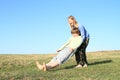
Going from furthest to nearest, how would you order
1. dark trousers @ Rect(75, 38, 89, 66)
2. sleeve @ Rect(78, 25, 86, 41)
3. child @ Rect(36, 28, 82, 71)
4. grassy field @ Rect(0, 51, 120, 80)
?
dark trousers @ Rect(75, 38, 89, 66), sleeve @ Rect(78, 25, 86, 41), child @ Rect(36, 28, 82, 71), grassy field @ Rect(0, 51, 120, 80)

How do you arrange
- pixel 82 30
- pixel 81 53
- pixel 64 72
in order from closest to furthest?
pixel 64 72, pixel 82 30, pixel 81 53

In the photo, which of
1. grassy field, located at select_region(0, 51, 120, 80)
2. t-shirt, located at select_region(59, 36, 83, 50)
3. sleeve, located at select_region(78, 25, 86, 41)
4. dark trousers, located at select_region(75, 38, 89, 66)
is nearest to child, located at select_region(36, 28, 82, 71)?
t-shirt, located at select_region(59, 36, 83, 50)

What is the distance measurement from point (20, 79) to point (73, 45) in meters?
5.83

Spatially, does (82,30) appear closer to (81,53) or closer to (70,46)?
(70,46)

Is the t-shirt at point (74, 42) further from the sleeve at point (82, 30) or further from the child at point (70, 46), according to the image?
the sleeve at point (82, 30)

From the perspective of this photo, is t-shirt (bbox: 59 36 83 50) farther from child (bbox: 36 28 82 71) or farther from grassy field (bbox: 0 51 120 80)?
grassy field (bbox: 0 51 120 80)

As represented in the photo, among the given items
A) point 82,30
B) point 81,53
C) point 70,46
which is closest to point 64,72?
point 70,46

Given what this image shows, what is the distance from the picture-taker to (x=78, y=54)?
60.7ft

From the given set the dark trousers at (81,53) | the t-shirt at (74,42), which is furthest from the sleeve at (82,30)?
the dark trousers at (81,53)

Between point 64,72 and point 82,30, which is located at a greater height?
point 82,30

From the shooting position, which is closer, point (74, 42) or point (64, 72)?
point (64, 72)

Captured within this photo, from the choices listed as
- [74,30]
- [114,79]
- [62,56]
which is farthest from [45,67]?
[114,79]

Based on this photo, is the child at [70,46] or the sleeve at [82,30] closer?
the child at [70,46]

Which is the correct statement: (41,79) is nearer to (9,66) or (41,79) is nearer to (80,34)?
(80,34)
